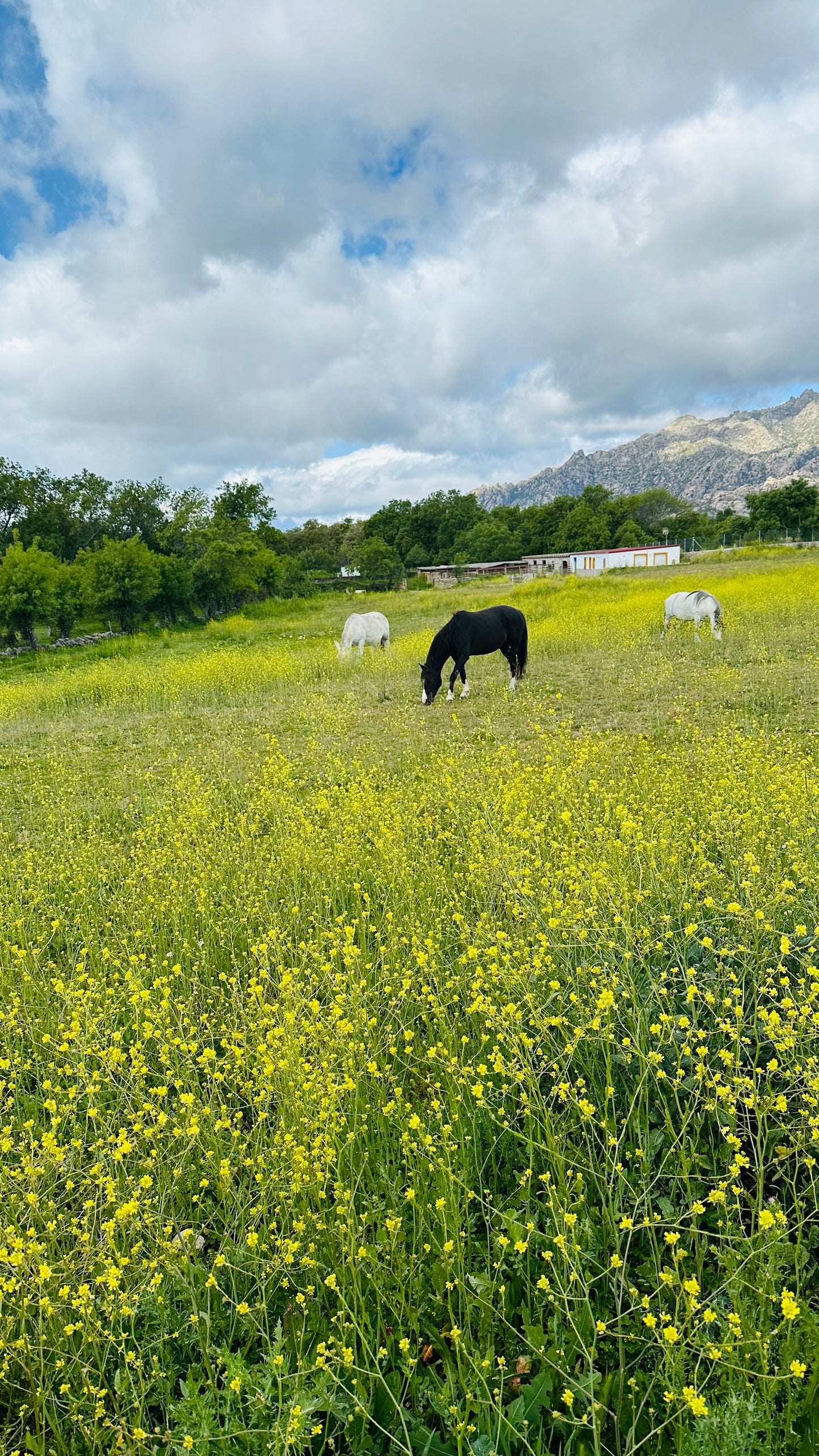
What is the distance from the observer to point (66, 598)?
31.3 meters

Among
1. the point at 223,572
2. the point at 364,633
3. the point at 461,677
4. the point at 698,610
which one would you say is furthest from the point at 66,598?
the point at 698,610

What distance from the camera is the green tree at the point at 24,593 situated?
1054 inches

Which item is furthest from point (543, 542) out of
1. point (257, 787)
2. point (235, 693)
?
point (257, 787)

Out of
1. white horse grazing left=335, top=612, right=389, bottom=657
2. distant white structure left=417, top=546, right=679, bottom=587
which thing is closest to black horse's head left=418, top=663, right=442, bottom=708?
white horse grazing left=335, top=612, right=389, bottom=657

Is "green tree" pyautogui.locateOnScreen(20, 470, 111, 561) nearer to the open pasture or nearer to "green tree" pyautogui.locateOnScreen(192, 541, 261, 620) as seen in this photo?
"green tree" pyautogui.locateOnScreen(192, 541, 261, 620)

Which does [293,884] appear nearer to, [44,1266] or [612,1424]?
[44,1266]

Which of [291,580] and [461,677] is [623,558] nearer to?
[291,580]

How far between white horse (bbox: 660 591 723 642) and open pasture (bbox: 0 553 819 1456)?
823 centimetres

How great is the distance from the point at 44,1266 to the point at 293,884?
3.00m

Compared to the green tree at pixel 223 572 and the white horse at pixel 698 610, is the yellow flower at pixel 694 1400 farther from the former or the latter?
the green tree at pixel 223 572

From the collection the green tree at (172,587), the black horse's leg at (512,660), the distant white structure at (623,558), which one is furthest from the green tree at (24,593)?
the distant white structure at (623,558)

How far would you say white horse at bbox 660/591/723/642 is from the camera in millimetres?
13804

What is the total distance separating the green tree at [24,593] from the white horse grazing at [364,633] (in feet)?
57.5

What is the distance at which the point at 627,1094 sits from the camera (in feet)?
8.59
